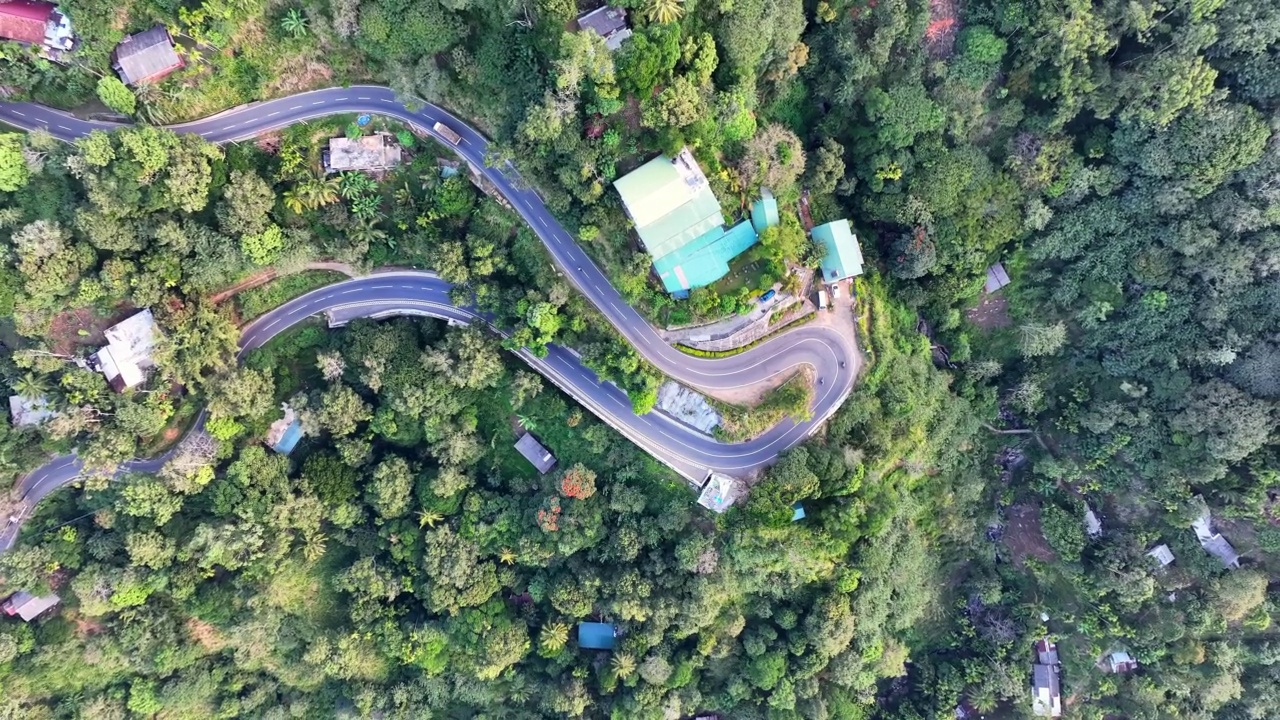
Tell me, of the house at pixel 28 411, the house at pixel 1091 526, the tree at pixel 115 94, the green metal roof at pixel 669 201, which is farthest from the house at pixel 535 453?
the house at pixel 1091 526

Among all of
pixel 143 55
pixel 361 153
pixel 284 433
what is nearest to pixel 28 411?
pixel 284 433

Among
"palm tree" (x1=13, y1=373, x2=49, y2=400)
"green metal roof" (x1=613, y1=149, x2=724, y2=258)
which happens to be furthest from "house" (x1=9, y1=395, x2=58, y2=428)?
"green metal roof" (x1=613, y1=149, x2=724, y2=258)

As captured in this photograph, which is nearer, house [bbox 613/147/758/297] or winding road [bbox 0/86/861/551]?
house [bbox 613/147/758/297]

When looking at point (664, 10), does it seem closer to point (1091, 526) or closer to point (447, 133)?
point (447, 133)

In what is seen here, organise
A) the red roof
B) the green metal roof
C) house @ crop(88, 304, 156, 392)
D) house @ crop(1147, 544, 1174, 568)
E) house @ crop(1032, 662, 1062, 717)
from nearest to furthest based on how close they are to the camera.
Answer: the red roof
the green metal roof
house @ crop(88, 304, 156, 392)
house @ crop(1147, 544, 1174, 568)
house @ crop(1032, 662, 1062, 717)

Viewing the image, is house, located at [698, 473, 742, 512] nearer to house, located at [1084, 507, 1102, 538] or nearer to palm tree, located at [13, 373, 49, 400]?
house, located at [1084, 507, 1102, 538]

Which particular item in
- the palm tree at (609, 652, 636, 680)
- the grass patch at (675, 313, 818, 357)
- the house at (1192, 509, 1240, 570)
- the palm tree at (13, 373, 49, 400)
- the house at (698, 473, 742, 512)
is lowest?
the house at (1192, 509, 1240, 570)
